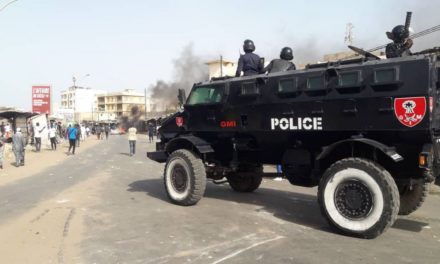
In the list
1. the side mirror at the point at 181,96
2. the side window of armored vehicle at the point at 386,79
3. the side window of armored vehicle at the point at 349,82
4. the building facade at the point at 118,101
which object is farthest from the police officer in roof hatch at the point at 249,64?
the building facade at the point at 118,101

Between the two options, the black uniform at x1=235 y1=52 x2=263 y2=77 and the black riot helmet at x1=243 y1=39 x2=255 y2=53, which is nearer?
the black uniform at x1=235 y1=52 x2=263 y2=77

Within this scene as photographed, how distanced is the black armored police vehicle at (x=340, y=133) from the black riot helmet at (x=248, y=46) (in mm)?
817

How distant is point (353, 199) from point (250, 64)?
3.64m

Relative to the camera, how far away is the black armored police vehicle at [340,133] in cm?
650

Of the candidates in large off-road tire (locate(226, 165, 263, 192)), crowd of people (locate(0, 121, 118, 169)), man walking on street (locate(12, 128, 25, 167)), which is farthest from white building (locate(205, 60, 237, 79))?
large off-road tire (locate(226, 165, 263, 192))

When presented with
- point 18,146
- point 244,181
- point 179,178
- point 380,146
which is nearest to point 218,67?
point 18,146

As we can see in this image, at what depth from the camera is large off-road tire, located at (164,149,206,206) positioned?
9125 mm

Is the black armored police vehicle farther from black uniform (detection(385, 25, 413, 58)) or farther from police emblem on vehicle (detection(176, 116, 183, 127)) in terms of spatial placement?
police emblem on vehicle (detection(176, 116, 183, 127))

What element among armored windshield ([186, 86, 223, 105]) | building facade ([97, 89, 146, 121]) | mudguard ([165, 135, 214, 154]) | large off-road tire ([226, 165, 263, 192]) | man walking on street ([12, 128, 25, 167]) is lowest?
large off-road tire ([226, 165, 263, 192])

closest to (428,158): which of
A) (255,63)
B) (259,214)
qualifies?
(259,214)

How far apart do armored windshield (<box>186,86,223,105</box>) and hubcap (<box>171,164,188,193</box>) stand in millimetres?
1376

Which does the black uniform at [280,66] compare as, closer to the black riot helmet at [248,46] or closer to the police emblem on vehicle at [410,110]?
the black riot helmet at [248,46]

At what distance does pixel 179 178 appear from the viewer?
31.2ft

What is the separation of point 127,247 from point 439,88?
4.86m
